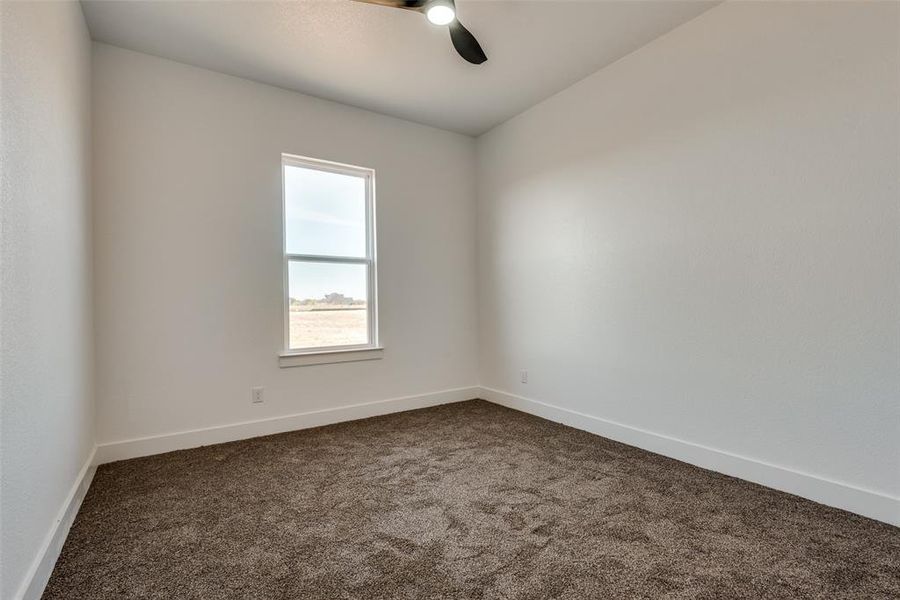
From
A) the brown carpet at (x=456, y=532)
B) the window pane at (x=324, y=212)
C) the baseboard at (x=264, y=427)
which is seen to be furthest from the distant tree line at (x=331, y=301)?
the brown carpet at (x=456, y=532)

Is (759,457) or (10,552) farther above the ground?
(10,552)

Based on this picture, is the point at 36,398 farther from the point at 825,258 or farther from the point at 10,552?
the point at 825,258

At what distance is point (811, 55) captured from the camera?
85.1 inches

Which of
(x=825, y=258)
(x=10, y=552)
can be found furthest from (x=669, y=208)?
(x=10, y=552)


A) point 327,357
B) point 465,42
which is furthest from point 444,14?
point 327,357

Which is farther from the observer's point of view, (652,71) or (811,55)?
(652,71)

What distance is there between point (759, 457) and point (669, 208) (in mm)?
1557

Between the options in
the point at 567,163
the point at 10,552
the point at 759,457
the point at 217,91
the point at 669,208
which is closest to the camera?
the point at 10,552

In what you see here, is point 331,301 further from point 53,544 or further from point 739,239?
point 739,239

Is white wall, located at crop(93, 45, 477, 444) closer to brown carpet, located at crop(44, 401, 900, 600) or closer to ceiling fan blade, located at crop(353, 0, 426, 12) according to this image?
brown carpet, located at crop(44, 401, 900, 600)

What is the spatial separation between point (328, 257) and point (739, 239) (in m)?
2.97

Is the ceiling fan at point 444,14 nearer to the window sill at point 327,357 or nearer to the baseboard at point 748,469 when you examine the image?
the window sill at point 327,357

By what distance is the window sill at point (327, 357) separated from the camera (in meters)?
3.44

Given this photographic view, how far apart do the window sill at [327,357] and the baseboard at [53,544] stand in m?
1.35
